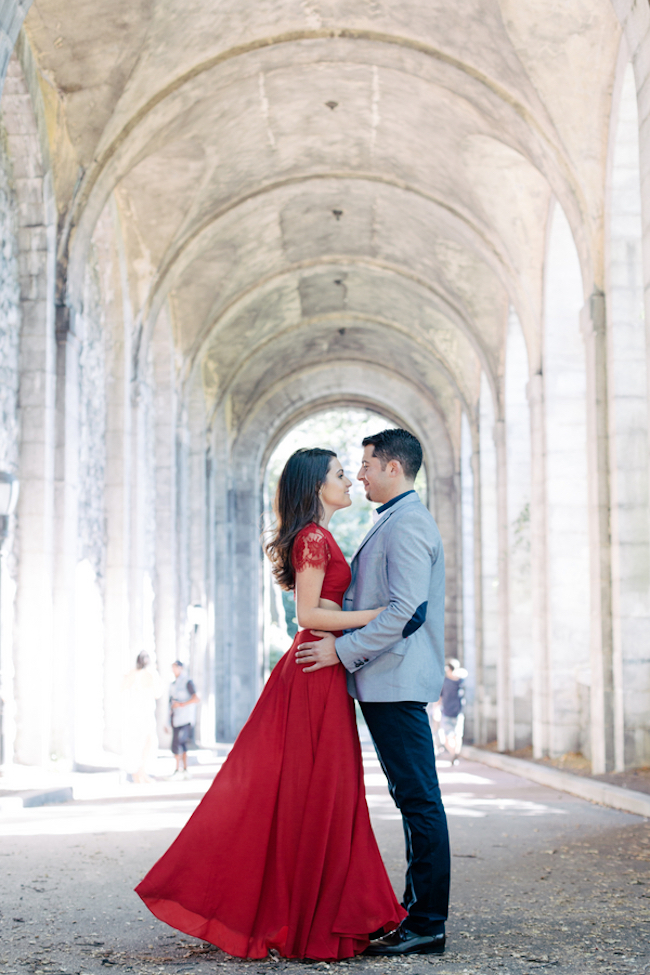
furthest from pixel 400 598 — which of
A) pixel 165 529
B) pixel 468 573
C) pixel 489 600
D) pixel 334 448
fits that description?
pixel 334 448

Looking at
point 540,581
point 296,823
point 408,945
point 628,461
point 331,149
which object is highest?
point 331,149

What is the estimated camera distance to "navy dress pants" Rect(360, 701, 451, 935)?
10.1ft

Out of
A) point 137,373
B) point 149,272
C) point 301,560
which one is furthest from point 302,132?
point 301,560

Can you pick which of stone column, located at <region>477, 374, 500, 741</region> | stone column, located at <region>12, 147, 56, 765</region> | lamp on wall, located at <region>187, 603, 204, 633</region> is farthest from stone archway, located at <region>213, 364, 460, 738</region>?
stone column, located at <region>12, 147, 56, 765</region>

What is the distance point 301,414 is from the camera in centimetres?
2620

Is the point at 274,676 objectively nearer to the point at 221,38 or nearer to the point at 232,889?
the point at 232,889

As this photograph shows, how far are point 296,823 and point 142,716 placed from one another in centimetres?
745

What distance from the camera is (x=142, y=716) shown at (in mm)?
10258

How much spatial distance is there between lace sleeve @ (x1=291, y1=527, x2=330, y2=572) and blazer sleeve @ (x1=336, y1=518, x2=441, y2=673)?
20cm

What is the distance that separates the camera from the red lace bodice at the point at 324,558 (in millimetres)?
3270

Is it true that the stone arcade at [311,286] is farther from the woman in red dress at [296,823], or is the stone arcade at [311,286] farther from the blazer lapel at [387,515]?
the woman in red dress at [296,823]

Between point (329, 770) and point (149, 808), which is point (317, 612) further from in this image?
point (149, 808)

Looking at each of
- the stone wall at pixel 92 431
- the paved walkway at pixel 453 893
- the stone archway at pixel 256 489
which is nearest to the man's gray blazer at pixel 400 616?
the paved walkway at pixel 453 893

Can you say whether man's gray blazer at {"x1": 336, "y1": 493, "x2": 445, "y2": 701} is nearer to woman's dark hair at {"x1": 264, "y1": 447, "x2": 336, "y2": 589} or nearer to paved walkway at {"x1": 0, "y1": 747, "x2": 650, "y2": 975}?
woman's dark hair at {"x1": 264, "y1": 447, "x2": 336, "y2": 589}
